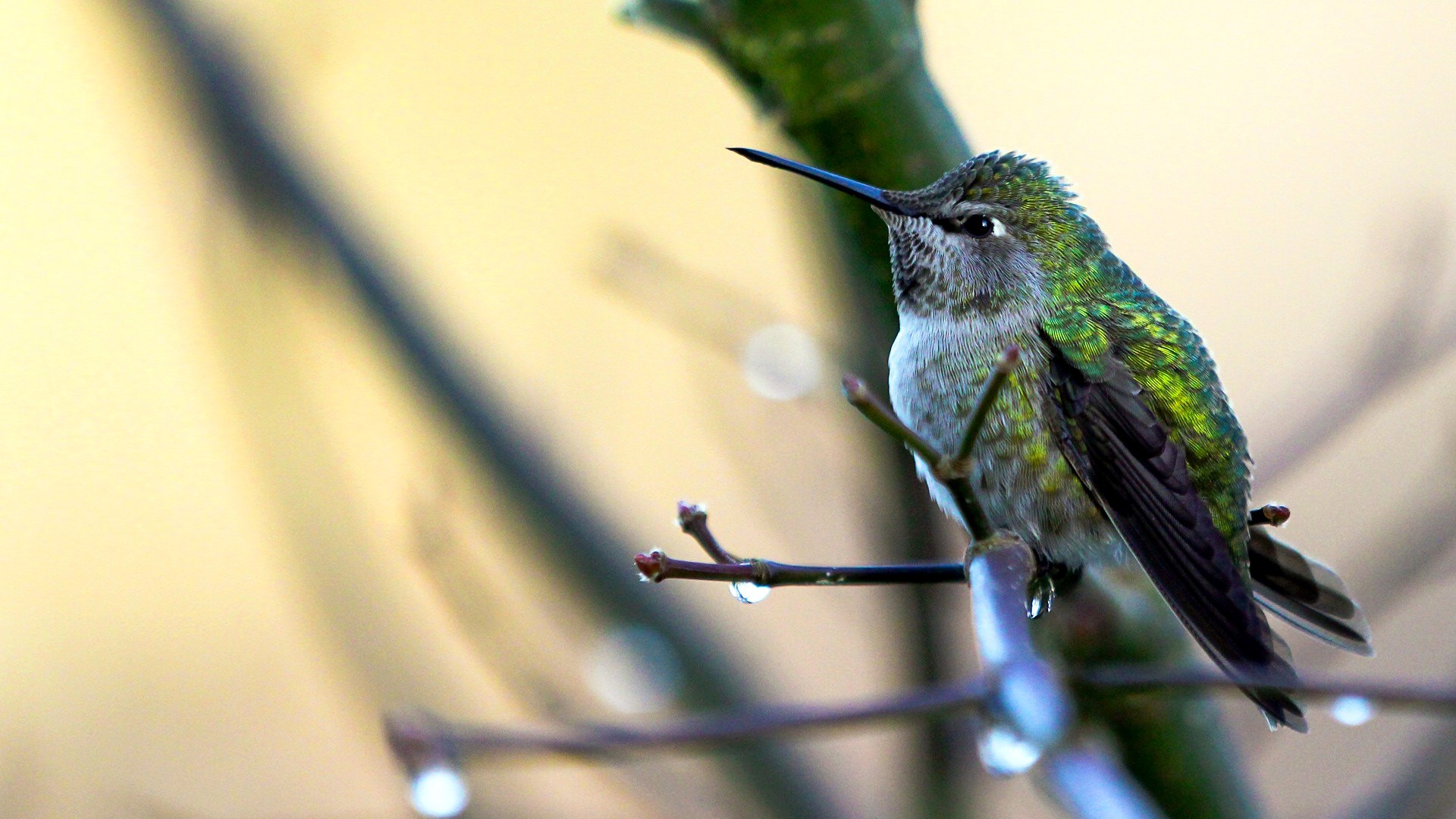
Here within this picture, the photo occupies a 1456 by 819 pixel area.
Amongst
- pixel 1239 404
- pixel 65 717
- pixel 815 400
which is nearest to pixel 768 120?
pixel 815 400

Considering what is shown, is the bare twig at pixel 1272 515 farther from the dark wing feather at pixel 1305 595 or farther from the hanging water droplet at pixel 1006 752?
the hanging water droplet at pixel 1006 752

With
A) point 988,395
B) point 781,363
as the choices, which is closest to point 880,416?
point 988,395

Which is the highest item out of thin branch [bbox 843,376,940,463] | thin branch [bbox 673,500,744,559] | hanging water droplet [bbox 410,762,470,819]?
thin branch [bbox 673,500,744,559]

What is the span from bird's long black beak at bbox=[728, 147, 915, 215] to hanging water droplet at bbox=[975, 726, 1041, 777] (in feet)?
2.58

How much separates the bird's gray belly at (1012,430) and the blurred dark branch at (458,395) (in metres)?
0.87

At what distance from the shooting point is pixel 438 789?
92cm

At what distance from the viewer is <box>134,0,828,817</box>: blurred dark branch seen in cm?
265

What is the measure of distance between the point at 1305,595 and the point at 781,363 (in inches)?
57.7

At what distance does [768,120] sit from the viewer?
2.01m

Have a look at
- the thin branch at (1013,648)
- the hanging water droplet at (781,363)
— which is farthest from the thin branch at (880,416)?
the hanging water droplet at (781,363)

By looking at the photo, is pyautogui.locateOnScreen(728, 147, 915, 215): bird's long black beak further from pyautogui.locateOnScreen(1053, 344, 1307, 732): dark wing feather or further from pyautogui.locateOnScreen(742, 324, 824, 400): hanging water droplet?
pyautogui.locateOnScreen(742, 324, 824, 400): hanging water droplet

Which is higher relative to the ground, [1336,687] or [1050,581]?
[1050,581]

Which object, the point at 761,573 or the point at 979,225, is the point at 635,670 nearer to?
the point at 979,225

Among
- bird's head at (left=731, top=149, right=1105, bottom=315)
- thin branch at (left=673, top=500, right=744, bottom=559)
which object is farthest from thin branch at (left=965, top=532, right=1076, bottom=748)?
bird's head at (left=731, top=149, right=1105, bottom=315)
